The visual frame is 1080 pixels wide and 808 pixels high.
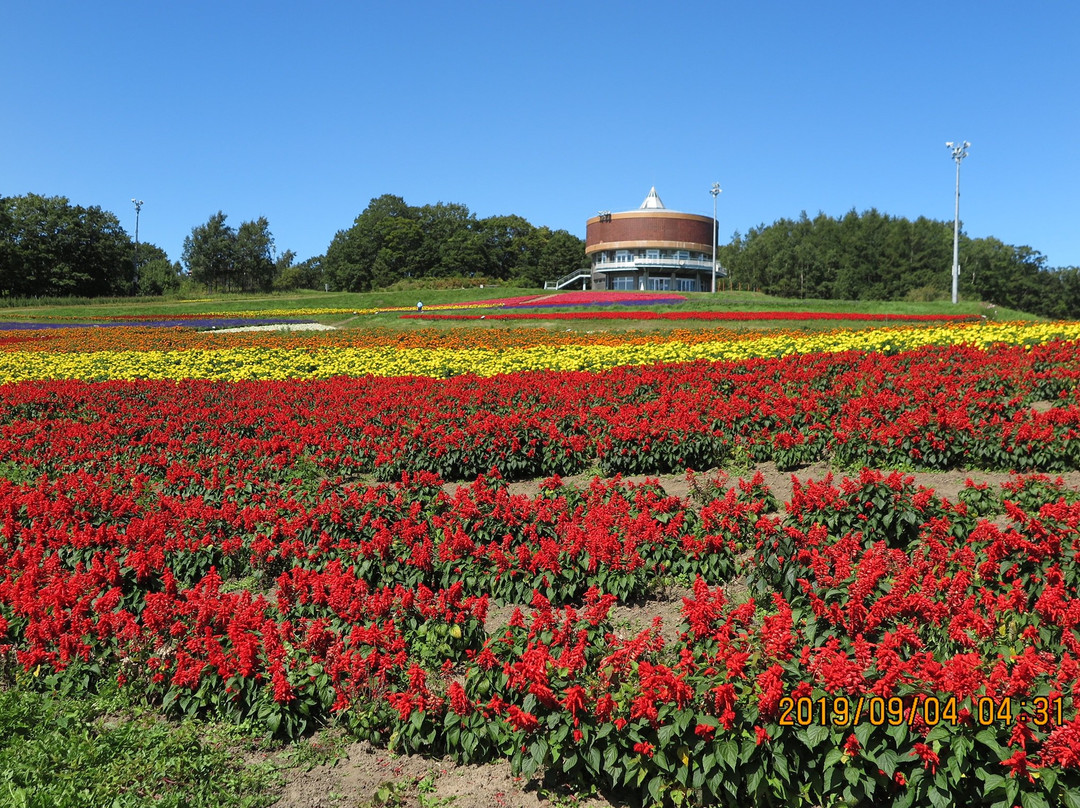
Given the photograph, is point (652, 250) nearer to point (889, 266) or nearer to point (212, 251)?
point (889, 266)

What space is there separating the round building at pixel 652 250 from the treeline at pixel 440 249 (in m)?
12.6

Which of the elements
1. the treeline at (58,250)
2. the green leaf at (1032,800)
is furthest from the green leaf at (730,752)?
the treeline at (58,250)

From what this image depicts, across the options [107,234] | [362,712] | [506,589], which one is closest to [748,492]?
[506,589]

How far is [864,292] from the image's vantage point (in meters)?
89.2

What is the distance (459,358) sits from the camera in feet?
61.4

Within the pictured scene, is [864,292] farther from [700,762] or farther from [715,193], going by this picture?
[700,762]

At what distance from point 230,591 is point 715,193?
64.0 m

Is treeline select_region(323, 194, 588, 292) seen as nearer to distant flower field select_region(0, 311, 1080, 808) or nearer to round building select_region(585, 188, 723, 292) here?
round building select_region(585, 188, 723, 292)

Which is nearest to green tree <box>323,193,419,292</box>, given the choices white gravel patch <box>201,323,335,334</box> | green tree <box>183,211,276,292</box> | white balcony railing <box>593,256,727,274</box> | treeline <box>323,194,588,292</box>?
treeline <box>323,194,588,292</box>

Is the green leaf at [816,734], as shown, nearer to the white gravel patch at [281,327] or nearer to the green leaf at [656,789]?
the green leaf at [656,789]

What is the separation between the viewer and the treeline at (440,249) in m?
100

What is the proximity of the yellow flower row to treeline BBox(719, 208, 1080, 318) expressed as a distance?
240ft

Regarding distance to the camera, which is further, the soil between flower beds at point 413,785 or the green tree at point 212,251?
the green tree at point 212,251

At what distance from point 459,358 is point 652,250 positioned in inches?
2856
